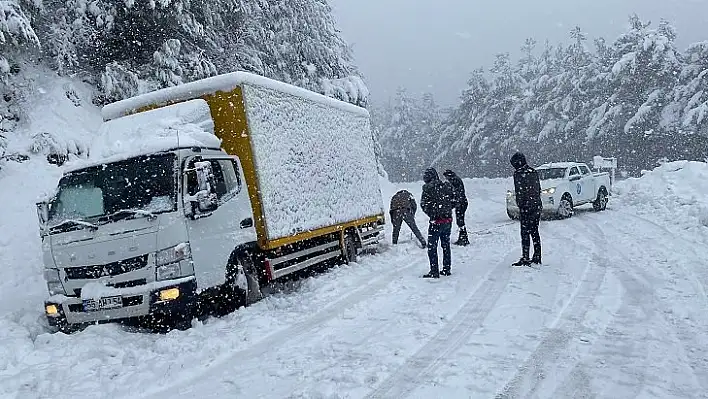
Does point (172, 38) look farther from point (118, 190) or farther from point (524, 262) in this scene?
point (524, 262)

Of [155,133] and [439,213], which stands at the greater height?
[155,133]

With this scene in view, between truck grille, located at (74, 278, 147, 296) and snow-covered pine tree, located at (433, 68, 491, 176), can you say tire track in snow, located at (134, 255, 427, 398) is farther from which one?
snow-covered pine tree, located at (433, 68, 491, 176)

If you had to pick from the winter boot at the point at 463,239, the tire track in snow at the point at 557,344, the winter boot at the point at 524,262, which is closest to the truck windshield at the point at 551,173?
the winter boot at the point at 463,239

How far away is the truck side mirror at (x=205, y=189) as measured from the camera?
689 cm

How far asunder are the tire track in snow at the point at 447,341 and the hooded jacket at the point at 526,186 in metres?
1.47

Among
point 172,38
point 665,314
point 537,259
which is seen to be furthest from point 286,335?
point 172,38

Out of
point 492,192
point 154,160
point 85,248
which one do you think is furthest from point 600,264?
point 492,192

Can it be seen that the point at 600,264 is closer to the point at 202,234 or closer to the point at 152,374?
the point at 202,234

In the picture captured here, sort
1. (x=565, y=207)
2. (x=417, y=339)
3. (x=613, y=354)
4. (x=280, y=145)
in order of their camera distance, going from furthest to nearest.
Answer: (x=565, y=207) < (x=280, y=145) < (x=417, y=339) < (x=613, y=354)

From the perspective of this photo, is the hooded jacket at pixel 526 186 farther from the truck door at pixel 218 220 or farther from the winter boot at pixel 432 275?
the truck door at pixel 218 220

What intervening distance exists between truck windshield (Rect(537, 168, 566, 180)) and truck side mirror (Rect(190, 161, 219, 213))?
12964 mm

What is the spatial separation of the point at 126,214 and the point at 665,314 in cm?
605

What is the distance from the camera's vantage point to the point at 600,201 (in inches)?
763

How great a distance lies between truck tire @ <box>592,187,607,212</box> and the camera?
19328 mm
